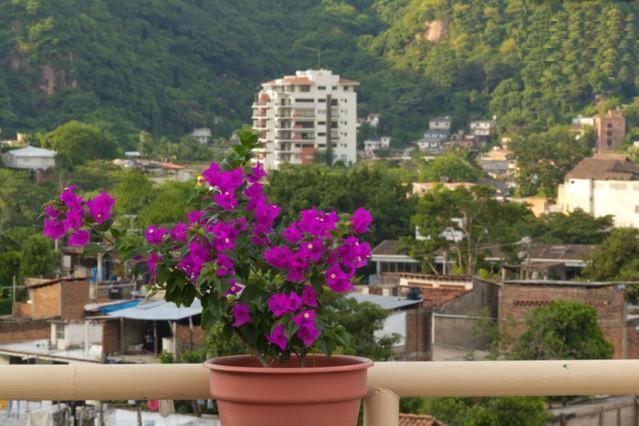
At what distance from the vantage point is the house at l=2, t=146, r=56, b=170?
2867 inches

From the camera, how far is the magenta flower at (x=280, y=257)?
3055mm

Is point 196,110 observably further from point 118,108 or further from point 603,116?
point 603,116

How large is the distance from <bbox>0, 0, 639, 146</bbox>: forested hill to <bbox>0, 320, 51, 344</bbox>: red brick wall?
63.5 metres

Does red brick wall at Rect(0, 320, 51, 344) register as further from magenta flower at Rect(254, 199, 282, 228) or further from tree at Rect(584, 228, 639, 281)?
magenta flower at Rect(254, 199, 282, 228)

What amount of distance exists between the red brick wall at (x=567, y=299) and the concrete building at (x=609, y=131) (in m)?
77.5

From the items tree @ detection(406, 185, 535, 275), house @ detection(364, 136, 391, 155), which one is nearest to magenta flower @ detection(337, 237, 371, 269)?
tree @ detection(406, 185, 535, 275)

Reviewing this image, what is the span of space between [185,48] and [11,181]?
62936mm

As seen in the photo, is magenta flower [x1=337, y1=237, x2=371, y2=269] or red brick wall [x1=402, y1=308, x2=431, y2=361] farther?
red brick wall [x1=402, y1=308, x2=431, y2=361]

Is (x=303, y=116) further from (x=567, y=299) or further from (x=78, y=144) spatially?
(x=567, y=299)

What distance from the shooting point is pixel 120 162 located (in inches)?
3068

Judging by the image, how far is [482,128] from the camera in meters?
118

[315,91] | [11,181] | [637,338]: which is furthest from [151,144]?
[637,338]

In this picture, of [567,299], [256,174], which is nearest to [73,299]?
[567,299]

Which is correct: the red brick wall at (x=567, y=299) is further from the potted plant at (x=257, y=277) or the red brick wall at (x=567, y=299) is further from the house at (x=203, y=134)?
the house at (x=203, y=134)
